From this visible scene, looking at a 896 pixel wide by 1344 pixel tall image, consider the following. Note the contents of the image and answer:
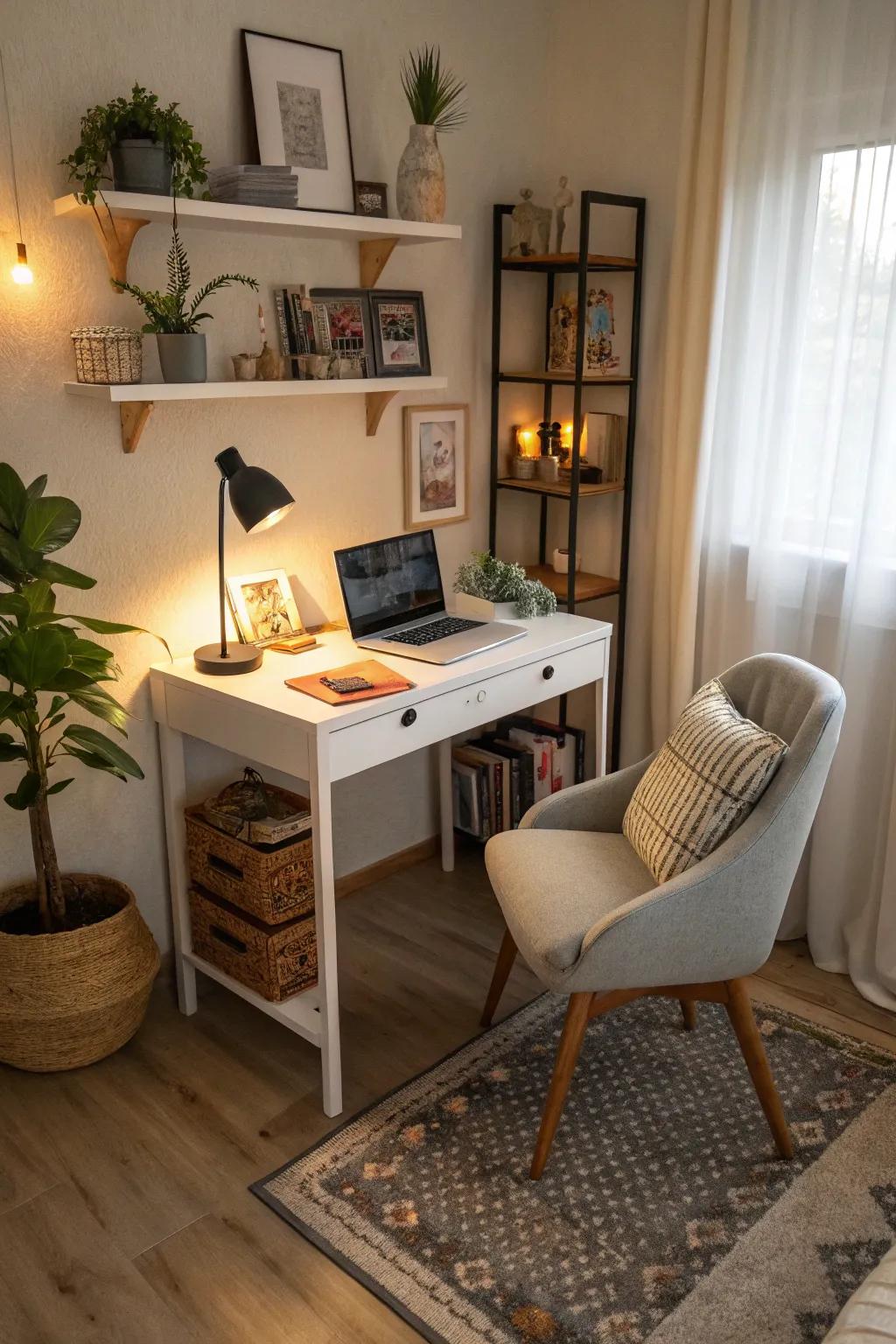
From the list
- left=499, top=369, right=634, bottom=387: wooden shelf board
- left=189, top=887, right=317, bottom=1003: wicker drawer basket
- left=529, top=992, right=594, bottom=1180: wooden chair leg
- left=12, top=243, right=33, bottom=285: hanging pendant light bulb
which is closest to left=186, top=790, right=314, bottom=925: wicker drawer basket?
left=189, top=887, right=317, bottom=1003: wicker drawer basket

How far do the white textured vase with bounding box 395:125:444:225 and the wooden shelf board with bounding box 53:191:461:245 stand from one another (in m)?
0.04

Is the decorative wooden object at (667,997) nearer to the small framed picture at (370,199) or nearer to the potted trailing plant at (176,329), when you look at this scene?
the potted trailing plant at (176,329)

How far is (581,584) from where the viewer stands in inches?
128

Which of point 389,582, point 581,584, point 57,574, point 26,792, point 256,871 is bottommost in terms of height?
point 256,871

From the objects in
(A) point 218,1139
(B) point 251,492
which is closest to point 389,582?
(B) point 251,492

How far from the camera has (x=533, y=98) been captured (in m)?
3.14

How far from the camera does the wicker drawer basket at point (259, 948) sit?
242 centimetres

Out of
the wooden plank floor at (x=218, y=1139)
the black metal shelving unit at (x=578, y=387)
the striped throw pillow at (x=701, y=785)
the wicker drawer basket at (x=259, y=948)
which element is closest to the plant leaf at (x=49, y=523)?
the wicker drawer basket at (x=259, y=948)

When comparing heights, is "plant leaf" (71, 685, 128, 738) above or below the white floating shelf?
below

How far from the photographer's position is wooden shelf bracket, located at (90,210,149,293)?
221 cm

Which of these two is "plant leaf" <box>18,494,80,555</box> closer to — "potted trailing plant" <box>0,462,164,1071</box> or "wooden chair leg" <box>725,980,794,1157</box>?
"potted trailing plant" <box>0,462,164,1071</box>

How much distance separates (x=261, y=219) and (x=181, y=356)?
0.33m

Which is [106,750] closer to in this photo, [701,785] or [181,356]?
[181,356]

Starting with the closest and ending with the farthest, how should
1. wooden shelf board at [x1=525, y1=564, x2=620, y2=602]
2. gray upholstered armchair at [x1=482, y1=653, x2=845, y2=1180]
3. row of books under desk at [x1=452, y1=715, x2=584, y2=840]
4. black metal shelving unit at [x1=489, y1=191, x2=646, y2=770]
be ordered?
gray upholstered armchair at [x1=482, y1=653, x2=845, y2=1180]
black metal shelving unit at [x1=489, y1=191, x2=646, y2=770]
wooden shelf board at [x1=525, y1=564, x2=620, y2=602]
row of books under desk at [x1=452, y1=715, x2=584, y2=840]
